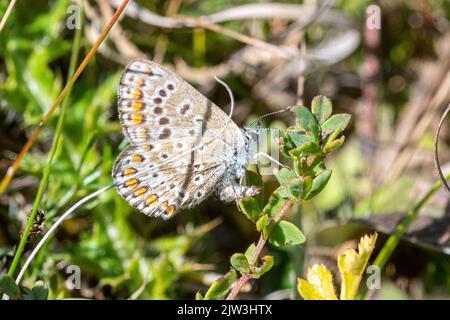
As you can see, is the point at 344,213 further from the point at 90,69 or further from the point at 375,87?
the point at 90,69

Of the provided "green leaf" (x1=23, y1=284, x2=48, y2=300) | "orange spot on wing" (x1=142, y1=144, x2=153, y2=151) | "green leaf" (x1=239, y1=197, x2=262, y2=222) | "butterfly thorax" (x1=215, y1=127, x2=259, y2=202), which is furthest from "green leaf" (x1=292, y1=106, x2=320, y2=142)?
"green leaf" (x1=23, y1=284, x2=48, y2=300)

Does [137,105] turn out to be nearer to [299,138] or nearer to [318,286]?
[299,138]

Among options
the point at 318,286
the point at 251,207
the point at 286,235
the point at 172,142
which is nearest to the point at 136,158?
the point at 172,142

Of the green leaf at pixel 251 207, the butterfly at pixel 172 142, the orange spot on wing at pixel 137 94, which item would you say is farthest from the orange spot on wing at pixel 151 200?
the green leaf at pixel 251 207

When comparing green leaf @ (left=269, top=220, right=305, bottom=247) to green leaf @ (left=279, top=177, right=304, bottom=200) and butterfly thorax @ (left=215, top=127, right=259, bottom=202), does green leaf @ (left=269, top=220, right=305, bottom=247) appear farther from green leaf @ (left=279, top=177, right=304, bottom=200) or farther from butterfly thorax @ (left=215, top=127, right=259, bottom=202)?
butterfly thorax @ (left=215, top=127, right=259, bottom=202)

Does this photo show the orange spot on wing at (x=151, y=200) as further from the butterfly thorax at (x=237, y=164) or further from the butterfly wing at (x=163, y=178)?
the butterfly thorax at (x=237, y=164)

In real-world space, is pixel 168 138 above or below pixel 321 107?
below
